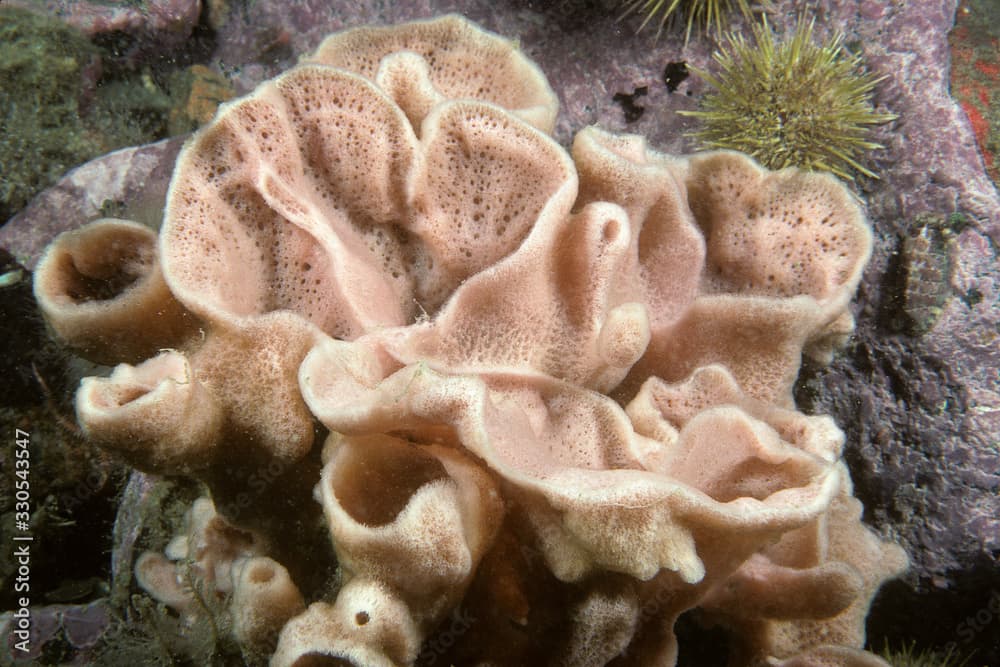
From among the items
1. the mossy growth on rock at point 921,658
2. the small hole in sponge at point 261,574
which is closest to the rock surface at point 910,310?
the mossy growth on rock at point 921,658

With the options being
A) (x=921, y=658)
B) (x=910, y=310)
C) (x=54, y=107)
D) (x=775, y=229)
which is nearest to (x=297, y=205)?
(x=775, y=229)

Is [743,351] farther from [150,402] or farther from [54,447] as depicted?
[54,447]

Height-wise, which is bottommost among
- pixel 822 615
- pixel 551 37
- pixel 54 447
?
pixel 54 447

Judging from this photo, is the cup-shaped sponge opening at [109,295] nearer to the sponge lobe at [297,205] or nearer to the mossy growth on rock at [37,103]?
the sponge lobe at [297,205]

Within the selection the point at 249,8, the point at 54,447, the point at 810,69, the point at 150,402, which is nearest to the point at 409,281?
the point at 150,402

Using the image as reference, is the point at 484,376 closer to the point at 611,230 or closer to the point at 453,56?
the point at 611,230
